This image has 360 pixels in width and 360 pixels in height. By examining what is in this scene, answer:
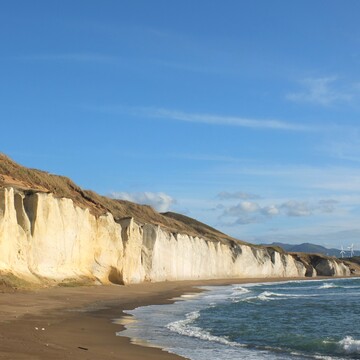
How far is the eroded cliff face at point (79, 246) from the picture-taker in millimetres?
25844

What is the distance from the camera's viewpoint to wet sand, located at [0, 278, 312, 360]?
9979mm

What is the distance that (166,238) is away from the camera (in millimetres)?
51906

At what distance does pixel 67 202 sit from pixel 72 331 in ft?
63.3

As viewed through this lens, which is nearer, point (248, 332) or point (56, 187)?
point (248, 332)

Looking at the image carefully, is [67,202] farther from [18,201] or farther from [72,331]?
[72,331]

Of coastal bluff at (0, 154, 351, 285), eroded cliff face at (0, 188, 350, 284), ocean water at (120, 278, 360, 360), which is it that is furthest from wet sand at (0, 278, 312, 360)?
coastal bluff at (0, 154, 351, 285)

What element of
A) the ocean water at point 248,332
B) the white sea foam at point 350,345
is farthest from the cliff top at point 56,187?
the white sea foam at point 350,345

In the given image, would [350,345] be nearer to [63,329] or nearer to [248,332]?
[248,332]

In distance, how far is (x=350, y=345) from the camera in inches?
508

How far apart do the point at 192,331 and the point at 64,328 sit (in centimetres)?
369

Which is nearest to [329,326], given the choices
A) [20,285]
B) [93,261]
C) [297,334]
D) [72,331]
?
[297,334]

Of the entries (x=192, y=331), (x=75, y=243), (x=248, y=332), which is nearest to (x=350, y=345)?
(x=248, y=332)

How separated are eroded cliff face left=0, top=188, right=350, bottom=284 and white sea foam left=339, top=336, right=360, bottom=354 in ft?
52.2

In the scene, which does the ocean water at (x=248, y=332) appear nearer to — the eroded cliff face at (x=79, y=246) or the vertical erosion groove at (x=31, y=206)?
the eroded cliff face at (x=79, y=246)
